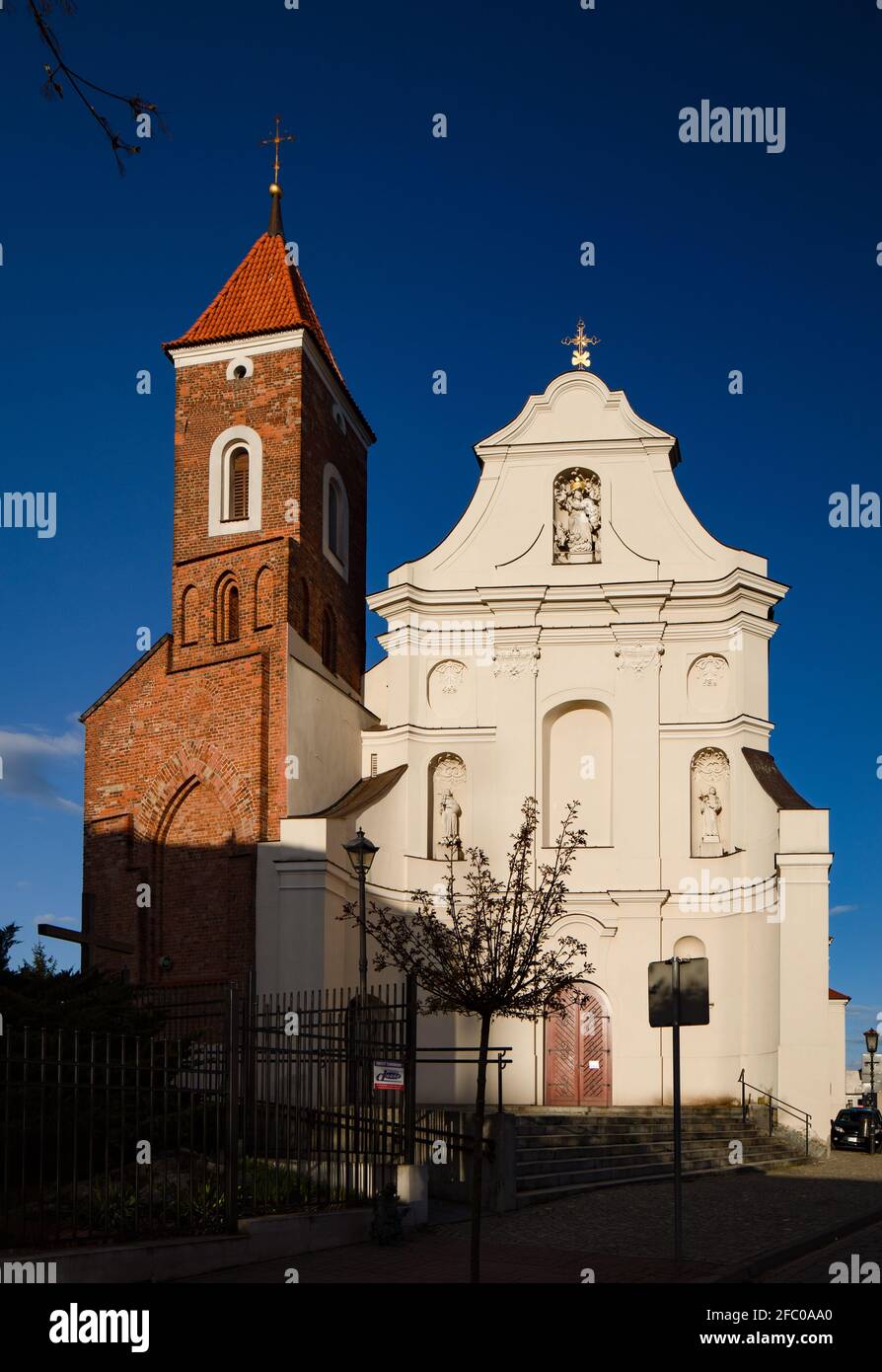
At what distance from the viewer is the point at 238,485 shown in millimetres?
34219

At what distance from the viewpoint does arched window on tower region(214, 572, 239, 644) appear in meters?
32.9

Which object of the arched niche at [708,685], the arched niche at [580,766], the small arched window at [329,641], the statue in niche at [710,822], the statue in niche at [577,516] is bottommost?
the statue in niche at [710,822]

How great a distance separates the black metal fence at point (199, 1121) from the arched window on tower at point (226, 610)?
49.2 ft

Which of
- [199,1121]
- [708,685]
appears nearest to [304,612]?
[708,685]

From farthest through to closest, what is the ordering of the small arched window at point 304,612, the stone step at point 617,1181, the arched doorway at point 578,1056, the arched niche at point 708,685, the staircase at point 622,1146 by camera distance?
the arched niche at point 708,685 < the small arched window at point 304,612 < the arched doorway at point 578,1056 < the staircase at point 622,1146 < the stone step at point 617,1181

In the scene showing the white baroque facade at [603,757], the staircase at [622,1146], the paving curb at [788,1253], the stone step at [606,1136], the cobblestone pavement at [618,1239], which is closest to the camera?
the paving curb at [788,1253]

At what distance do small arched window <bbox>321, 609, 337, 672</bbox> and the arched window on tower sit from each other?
211cm

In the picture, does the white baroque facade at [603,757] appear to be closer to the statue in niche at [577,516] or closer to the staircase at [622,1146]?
the statue in niche at [577,516]

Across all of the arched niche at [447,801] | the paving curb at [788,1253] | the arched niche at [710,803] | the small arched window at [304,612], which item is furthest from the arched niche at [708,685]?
the paving curb at [788,1253]

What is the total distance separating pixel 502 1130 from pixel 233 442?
18040 millimetres

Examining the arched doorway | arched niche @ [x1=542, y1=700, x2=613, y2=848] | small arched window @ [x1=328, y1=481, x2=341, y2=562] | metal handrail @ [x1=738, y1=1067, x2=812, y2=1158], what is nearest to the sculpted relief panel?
arched niche @ [x1=542, y1=700, x2=613, y2=848]

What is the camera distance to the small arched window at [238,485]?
111ft

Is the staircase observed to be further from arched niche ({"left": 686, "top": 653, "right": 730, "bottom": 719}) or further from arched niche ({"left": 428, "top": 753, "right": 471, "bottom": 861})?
arched niche ({"left": 686, "top": 653, "right": 730, "bottom": 719})
